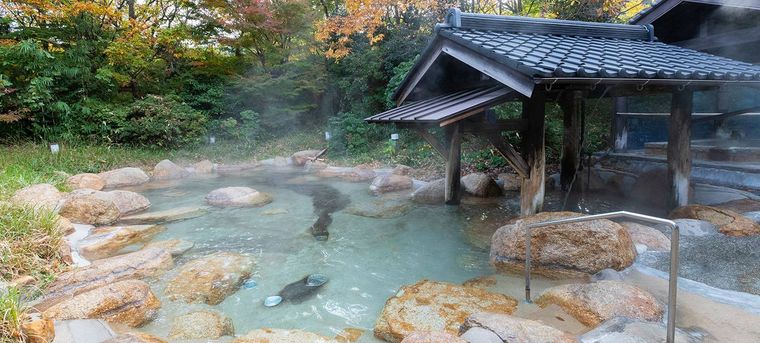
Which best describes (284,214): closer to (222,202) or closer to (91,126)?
(222,202)

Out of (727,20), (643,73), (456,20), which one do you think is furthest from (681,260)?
(727,20)

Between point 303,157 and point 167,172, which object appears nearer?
point 167,172

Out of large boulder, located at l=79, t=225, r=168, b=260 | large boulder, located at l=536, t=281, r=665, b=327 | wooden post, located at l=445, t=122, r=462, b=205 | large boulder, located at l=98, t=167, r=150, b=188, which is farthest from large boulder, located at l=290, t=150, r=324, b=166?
large boulder, located at l=536, t=281, r=665, b=327

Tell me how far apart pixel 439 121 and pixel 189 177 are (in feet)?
33.5

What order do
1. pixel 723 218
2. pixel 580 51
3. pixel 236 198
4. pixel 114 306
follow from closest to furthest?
pixel 114 306 → pixel 580 51 → pixel 723 218 → pixel 236 198

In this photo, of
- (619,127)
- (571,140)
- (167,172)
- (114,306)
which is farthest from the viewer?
(167,172)

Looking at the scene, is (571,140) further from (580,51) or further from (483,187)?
(580,51)

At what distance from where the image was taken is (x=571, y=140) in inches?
256

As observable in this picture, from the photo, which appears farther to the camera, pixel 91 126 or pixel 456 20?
pixel 91 126

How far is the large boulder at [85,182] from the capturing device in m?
9.11

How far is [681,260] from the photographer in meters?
4.01

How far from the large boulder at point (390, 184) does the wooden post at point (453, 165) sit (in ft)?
7.01

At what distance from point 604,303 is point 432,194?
4919 mm

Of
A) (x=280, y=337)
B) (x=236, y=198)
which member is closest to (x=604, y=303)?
(x=280, y=337)
